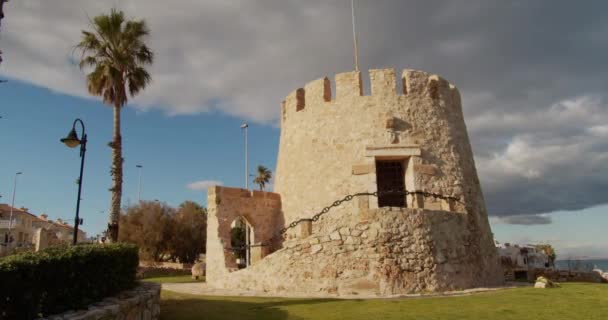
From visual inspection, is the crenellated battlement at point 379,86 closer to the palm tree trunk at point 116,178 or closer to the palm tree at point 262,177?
the palm tree trunk at point 116,178

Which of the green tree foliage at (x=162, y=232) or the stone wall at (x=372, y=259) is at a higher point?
the green tree foliage at (x=162, y=232)

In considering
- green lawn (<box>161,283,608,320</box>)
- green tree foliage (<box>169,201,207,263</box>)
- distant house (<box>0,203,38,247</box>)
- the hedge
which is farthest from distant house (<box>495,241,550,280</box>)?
distant house (<box>0,203,38,247</box>)

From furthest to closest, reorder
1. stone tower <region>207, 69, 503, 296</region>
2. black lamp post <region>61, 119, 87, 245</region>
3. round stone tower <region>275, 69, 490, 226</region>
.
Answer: round stone tower <region>275, 69, 490, 226</region>
stone tower <region>207, 69, 503, 296</region>
black lamp post <region>61, 119, 87, 245</region>

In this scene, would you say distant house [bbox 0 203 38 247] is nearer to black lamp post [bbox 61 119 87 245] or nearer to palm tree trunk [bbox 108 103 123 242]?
palm tree trunk [bbox 108 103 123 242]

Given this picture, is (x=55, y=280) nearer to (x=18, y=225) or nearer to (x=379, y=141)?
(x=379, y=141)

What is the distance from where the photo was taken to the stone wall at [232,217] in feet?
53.9

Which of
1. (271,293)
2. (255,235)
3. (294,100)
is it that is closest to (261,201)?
(255,235)

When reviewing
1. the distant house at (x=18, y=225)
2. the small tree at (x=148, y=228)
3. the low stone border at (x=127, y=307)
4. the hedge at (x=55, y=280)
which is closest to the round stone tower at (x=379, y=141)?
the low stone border at (x=127, y=307)

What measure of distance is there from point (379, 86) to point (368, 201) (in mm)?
5136

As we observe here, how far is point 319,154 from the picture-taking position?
1650 cm

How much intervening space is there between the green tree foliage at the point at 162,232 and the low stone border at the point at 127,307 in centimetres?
2577

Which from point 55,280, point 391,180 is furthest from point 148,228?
point 55,280

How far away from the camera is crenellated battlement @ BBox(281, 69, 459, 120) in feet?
53.5

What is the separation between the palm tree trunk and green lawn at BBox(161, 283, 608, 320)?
3999mm
